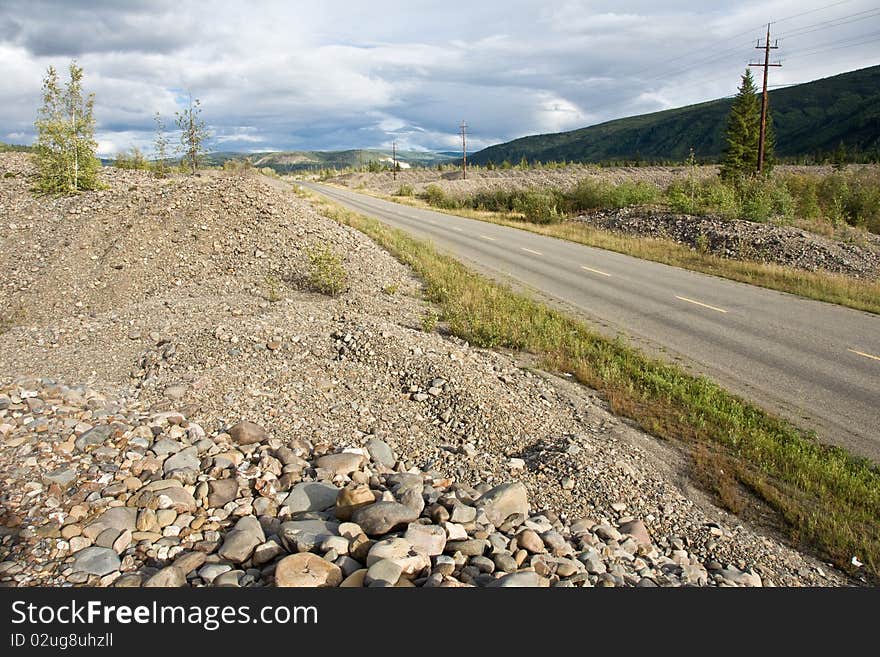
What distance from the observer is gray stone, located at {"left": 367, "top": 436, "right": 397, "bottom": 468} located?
196 inches

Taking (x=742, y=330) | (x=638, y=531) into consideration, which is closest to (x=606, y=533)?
(x=638, y=531)

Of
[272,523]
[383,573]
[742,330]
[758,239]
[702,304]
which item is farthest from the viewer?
[758,239]

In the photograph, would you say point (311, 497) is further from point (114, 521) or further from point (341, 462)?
point (114, 521)

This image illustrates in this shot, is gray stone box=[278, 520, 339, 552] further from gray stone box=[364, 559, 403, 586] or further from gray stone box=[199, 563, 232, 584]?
gray stone box=[364, 559, 403, 586]

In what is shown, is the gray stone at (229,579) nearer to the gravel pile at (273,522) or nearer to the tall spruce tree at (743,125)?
the gravel pile at (273,522)

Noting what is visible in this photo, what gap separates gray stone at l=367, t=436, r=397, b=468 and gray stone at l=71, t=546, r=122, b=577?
7.22 feet

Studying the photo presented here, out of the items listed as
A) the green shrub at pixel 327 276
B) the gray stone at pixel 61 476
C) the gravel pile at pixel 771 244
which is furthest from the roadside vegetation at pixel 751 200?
the gray stone at pixel 61 476

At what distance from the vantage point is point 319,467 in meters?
4.67

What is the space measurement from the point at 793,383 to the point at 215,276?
35.8 feet

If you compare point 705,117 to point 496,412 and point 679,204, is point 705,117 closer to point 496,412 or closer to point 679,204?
point 679,204

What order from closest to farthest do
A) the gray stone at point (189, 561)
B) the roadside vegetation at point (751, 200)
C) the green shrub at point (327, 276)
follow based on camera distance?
the gray stone at point (189, 561), the green shrub at point (327, 276), the roadside vegetation at point (751, 200)

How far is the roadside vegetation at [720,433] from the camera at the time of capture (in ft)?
14.7

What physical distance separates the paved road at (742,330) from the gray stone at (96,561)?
692cm

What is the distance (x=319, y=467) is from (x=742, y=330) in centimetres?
870
